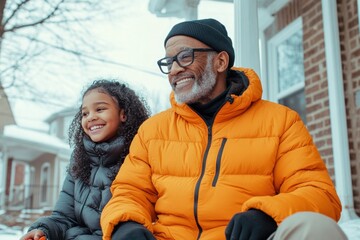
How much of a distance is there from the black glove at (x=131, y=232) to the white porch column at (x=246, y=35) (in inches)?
55.9

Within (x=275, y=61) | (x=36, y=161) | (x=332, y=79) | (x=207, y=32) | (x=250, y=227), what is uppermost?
(x=275, y=61)

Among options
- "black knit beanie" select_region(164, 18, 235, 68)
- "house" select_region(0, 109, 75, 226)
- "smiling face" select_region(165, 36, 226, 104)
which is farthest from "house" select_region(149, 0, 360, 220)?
"house" select_region(0, 109, 75, 226)

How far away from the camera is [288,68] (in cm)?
492

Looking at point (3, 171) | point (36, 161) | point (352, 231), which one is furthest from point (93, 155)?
point (36, 161)

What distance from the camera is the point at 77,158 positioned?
2.00 metres

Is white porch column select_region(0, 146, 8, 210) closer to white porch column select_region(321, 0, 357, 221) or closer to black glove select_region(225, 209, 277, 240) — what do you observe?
white porch column select_region(321, 0, 357, 221)

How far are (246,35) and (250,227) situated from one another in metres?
1.63

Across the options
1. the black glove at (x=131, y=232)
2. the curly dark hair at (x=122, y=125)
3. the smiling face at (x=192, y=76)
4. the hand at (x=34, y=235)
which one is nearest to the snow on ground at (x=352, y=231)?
the smiling face at (x=192, y=76)

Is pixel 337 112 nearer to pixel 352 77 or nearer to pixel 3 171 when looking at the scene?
pixel 352 77

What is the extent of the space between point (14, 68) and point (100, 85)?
6.29 meters

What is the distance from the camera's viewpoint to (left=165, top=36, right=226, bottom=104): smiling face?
1.74 meters

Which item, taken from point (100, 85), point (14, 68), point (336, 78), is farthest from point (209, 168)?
point (14, 68)

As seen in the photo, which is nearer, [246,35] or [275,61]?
[246,35]

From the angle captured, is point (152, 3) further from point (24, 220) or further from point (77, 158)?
point (24, 220)
